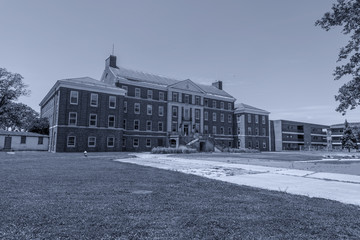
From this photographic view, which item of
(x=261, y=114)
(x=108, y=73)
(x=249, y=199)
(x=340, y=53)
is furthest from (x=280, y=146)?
(x=249, y=199)

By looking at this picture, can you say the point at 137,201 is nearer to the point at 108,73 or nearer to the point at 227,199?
the point at 227,199

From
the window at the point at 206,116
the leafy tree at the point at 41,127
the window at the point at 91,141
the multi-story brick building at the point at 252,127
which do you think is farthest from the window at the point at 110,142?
the multi-story brick building at the point at 252,127

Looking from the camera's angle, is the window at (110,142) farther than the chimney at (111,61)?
No

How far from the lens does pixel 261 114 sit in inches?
2581

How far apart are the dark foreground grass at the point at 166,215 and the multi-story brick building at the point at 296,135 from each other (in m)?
69.2

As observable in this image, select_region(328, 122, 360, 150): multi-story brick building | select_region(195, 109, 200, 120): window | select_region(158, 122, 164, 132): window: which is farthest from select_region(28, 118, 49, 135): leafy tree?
select_region(328, 122, 360, 150): multi-story brick building

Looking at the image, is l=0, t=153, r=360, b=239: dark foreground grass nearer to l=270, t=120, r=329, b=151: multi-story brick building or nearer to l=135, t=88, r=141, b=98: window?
l=135, t=88, r=141, b=98: window

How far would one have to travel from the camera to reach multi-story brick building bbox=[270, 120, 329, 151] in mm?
80312

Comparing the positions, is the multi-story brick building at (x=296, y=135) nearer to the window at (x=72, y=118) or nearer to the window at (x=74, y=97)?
the window at (x=72, y=118)

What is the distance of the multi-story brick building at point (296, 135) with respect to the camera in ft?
263

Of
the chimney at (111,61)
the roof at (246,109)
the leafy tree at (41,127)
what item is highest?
the chimney at (111,61)

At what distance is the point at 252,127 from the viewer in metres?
62.7

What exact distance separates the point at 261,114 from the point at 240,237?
214 ft

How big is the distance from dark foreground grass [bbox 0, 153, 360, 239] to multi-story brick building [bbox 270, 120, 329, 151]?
6917 cm
